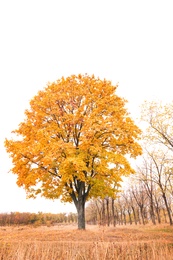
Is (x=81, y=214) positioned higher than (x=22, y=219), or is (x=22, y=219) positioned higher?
(x=81, y=214)

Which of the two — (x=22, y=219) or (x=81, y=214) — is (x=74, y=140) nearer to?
(x=81, y=214)

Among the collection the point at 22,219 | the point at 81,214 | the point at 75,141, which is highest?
the point at 75,141

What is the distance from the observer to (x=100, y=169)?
1385 cm

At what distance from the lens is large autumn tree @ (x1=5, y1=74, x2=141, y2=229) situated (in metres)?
14.3

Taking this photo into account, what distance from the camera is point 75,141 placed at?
58.2 feet

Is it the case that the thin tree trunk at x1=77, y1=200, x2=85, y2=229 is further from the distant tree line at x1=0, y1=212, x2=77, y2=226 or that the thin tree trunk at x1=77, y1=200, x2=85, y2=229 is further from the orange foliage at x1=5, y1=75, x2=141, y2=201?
the distant tree line at x1=0, y1=212, x2=77, y2=226

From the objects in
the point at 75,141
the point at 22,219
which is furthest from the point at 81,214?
the point at 22,219

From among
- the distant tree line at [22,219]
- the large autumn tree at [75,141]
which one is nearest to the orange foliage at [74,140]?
the large autumn tree at [75,141]

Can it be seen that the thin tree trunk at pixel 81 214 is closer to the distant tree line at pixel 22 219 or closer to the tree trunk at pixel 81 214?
the tree trunk at pixel 81 214

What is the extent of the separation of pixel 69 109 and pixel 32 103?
3.44 metres

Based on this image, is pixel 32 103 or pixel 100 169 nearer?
pixel 100 169

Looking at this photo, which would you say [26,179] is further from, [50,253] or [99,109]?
[50,253]

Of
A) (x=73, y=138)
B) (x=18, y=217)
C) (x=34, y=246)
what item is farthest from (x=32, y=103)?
(x=18, y=217)

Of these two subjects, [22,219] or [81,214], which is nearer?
[81,214]
